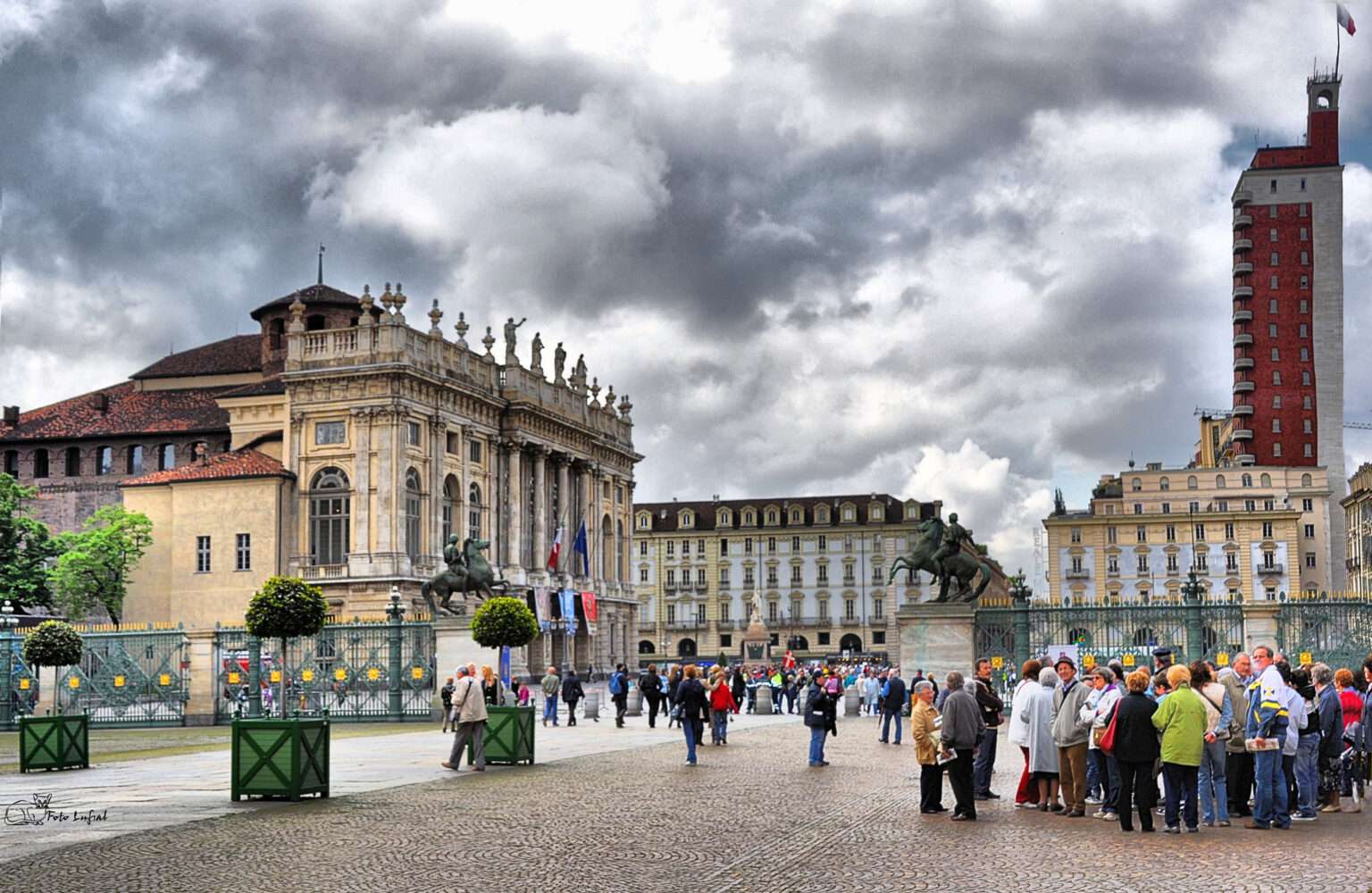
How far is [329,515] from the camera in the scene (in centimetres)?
7394

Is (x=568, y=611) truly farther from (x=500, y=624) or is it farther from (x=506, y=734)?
(x=506, y=734)

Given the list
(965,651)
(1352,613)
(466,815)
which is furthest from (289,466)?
(466,815)

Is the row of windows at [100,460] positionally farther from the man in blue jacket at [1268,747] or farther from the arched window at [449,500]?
the man in blue jacket at [1268,747]

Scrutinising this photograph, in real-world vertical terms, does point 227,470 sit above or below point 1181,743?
above

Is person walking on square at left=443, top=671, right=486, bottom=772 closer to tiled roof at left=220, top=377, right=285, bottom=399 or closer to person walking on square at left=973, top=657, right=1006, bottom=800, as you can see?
person walking on square at left=973, top=657, right=1006, bottom=800

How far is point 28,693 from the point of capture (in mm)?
45188

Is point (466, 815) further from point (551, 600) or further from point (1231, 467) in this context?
point (1231, 467)

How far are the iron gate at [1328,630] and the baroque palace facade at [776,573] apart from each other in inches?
3983

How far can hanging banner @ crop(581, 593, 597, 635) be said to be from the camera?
89.9 meters

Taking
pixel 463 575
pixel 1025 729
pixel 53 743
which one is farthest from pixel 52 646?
pixel 1025 729

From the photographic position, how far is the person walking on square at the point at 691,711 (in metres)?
27.0

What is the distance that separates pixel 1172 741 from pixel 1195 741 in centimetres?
23

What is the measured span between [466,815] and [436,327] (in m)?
60.8

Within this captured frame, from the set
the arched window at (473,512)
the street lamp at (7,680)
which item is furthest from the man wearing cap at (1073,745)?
the arched window at (473,512)
